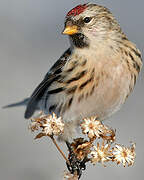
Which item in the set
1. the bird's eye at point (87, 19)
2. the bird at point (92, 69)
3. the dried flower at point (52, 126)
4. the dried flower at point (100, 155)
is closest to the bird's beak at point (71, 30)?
the bird at point (92, 69)

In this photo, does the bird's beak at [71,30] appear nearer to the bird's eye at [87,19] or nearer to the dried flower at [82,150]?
the bird's eye at [87,19]

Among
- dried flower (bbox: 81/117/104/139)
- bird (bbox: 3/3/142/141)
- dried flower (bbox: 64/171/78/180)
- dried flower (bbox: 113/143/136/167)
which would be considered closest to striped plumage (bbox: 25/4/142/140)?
bird (bbox: 3/3/142/141)

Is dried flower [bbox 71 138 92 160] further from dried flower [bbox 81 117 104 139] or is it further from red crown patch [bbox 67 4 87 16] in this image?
red crown patch [bbox 67 4 87 16]

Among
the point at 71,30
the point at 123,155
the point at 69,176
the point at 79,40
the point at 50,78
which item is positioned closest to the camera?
the point at 69,176

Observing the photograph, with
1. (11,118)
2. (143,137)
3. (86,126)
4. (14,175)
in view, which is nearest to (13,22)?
(11,118)

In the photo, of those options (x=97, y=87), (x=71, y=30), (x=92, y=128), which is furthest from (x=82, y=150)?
(x=71, y=30)

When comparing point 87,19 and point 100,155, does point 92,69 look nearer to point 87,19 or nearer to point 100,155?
point 87,19

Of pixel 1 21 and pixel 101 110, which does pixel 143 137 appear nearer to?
pixel 101 110
